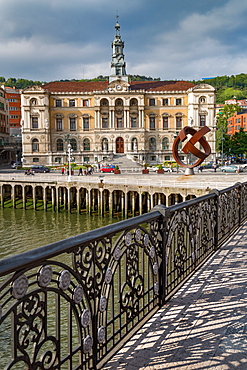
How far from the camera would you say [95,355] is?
343 cm

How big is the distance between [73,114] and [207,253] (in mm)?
69077

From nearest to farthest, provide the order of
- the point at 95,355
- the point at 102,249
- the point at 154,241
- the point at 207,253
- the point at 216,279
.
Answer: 1. the point at 95,355
2. the point at 102,249
3. the point at 154,241
4. the point at 216,279
5. the point at 207,253

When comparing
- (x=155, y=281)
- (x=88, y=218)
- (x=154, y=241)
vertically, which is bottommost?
(x=88, y=218)

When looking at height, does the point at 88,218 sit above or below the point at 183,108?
below

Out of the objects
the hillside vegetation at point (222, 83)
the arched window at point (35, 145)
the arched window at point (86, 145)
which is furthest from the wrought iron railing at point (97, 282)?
the hillside vegetation at point (222, 83)

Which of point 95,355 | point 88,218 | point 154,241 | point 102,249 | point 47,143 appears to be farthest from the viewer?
point 47,143

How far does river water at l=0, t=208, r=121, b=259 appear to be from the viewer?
70.9ft

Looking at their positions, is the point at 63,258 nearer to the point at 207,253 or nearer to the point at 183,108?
the point at 207,253

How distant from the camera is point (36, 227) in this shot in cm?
2752

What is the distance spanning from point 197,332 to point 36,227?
24.7m

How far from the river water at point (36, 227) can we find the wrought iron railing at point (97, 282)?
1438cm

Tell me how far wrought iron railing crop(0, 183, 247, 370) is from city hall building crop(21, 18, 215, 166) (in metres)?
64.4

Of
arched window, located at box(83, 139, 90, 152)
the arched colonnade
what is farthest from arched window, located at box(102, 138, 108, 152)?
the arched colonnade

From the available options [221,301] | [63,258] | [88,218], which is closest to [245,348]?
[221,301]
